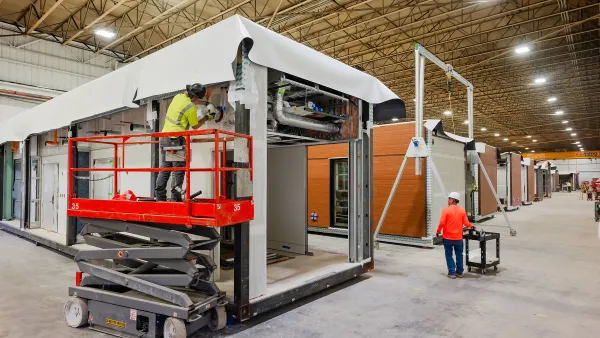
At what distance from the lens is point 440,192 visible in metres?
10.6

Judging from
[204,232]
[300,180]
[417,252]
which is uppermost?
[300,180]

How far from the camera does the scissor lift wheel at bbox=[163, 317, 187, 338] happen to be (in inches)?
150

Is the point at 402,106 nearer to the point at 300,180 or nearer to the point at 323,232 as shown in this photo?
the point at 300,180

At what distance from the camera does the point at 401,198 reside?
10.3 m

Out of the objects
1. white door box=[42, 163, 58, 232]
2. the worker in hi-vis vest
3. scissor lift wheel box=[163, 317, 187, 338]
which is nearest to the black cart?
the worker in hi-vis vest

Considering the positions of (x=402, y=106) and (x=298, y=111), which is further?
(x=402, y=106)

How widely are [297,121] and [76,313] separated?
13.2 feet

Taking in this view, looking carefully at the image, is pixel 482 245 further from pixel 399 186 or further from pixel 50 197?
pixel 50 197

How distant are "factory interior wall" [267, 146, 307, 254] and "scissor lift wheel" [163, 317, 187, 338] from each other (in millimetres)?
4378

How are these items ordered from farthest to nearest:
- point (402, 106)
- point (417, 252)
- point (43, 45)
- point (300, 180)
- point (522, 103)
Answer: point (522, 103), point (43, 45), point (417, 252), point (300, 180), point (402, 106)

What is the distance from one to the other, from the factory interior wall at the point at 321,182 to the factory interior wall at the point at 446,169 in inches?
114

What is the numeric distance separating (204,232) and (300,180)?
409cm

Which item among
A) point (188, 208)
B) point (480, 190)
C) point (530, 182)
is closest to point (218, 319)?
point (188, 208)

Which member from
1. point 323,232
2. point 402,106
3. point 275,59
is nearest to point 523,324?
point 402,106
